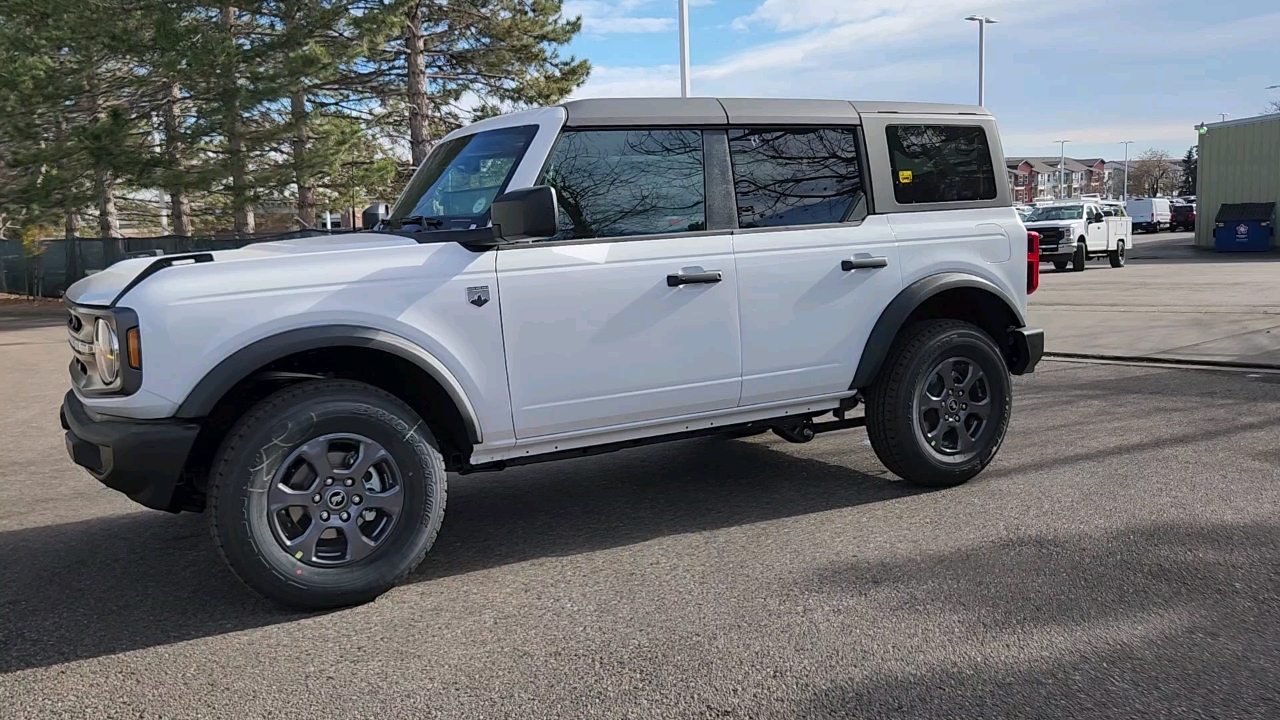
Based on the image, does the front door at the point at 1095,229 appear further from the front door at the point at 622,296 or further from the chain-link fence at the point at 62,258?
the front door at the point at 622,296

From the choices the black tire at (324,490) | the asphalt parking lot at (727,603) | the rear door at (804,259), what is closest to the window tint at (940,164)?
the rear door at (804,259)

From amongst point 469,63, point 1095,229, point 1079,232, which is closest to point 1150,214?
point 1095,229

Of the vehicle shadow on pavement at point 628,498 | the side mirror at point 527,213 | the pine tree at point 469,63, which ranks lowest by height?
the vehicle shadow on pavement at point 628,498

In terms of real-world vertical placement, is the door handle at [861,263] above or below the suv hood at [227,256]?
below

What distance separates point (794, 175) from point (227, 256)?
8.77 feet

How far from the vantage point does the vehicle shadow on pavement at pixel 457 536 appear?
3.93m

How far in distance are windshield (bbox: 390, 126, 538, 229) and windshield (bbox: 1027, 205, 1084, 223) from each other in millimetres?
23927

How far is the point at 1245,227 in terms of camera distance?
2964cm

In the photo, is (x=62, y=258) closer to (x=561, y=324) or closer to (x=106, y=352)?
(x=106, y=352)

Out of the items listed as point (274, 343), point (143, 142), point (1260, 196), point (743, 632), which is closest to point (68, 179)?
point (143, 142)

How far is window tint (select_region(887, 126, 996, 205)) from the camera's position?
213 inches

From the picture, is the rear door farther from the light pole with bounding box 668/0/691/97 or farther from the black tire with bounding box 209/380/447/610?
the light pole with bounding box 668/0/691/97

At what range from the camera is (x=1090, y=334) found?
11695mm

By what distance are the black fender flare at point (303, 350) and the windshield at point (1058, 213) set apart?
81.5 feet
